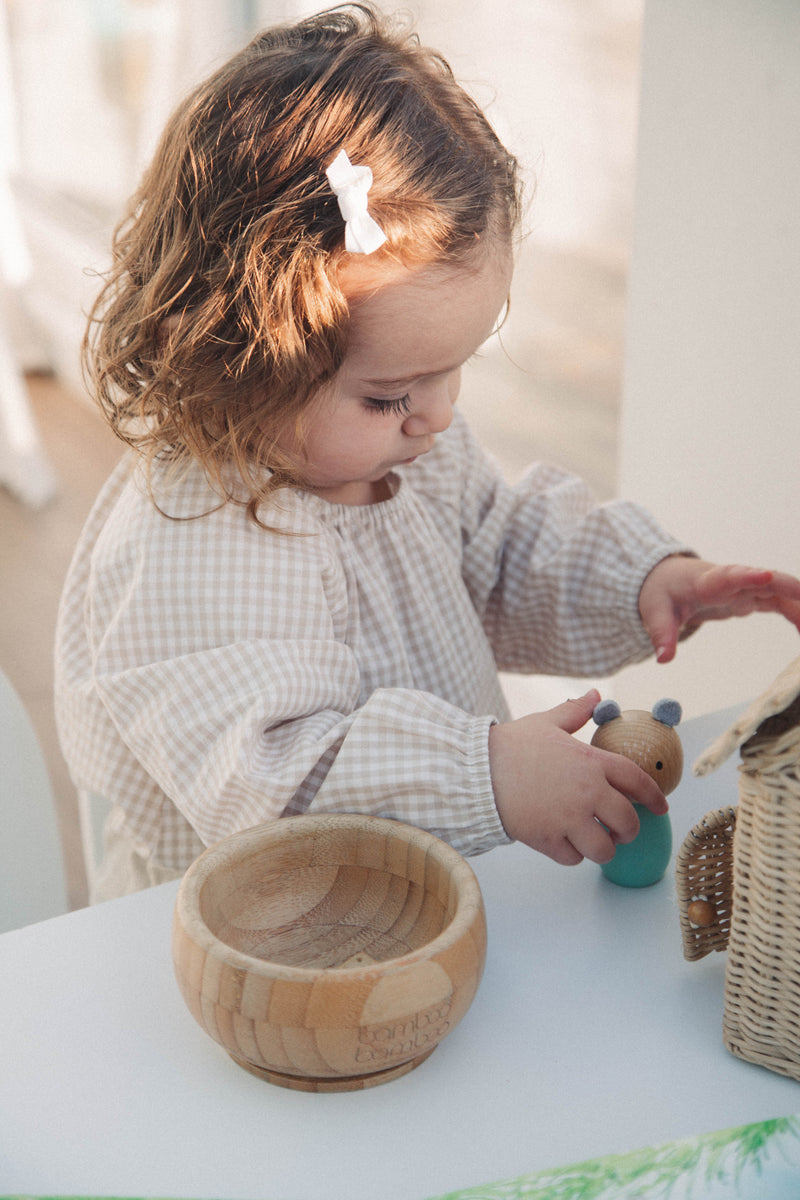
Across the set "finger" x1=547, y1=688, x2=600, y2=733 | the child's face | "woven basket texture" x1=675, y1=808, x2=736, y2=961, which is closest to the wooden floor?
the child's face

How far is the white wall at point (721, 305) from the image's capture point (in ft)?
3.01

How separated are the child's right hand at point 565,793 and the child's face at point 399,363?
21 centimetres

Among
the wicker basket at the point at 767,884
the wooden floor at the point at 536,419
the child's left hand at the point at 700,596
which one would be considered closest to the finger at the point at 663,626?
the child's left hand at the point at 700,596

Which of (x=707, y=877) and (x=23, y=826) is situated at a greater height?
(x=707, y=877)

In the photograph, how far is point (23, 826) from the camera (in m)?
0.77

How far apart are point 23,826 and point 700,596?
19.4 inches

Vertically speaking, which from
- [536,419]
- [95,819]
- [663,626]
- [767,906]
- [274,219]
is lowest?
[536,419]

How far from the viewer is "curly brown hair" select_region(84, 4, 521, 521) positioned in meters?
0.62

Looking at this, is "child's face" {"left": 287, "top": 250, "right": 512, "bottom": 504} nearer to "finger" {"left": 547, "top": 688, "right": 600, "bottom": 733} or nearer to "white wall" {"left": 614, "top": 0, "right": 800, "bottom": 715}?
"finger" {"left": 547, "top": 688, "right": 600, "bottom": 733}

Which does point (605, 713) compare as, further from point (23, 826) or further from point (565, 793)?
point (23, 826)

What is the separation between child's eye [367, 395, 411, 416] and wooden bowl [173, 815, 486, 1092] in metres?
0.26

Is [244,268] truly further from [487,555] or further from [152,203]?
[487,555]

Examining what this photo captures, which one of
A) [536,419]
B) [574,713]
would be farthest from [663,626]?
[536,419]

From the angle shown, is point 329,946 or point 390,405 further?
point 390,405
